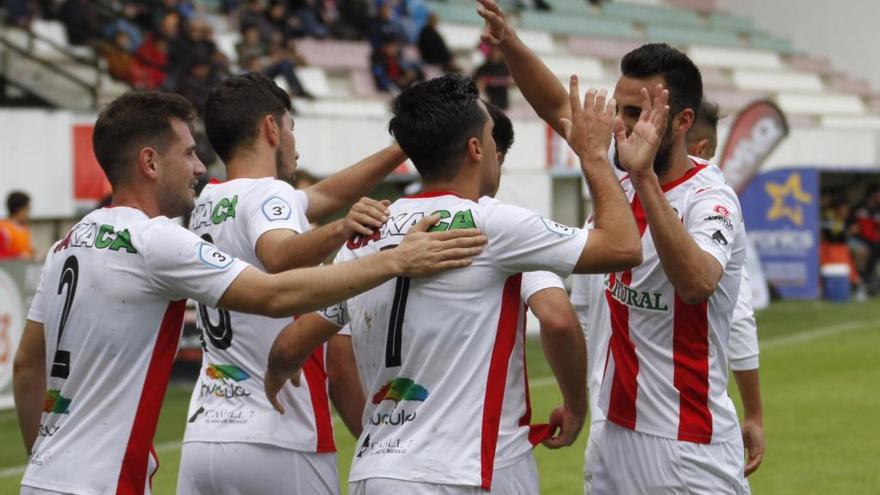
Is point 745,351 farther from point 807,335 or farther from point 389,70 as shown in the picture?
point 389,70

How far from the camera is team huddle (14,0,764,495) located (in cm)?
397

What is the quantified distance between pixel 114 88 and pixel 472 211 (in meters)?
14.0

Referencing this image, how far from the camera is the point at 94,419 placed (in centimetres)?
409

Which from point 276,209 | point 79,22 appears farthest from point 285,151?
point 79,22

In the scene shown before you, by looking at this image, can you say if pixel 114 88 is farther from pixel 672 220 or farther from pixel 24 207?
pixel 672 220

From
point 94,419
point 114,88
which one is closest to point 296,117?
point 114,88

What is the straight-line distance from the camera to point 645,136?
4156 mm

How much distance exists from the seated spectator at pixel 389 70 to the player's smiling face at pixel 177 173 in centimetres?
1695

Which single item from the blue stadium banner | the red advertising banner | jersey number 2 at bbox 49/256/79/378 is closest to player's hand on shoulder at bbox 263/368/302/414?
jersey number 2 at bbox 49/256/79/378

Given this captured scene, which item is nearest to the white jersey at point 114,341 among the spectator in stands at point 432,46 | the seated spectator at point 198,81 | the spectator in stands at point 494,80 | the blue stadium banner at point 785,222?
the seated spectator at point 198,81

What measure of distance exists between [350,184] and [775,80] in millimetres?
28254

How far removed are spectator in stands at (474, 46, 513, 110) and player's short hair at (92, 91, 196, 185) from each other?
16456 millimetres

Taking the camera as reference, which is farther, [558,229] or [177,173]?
[177,173]

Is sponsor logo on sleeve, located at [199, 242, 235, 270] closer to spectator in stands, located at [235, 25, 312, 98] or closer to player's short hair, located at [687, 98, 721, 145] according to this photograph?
player's short hair, located at [687, 98, 721, 145]
